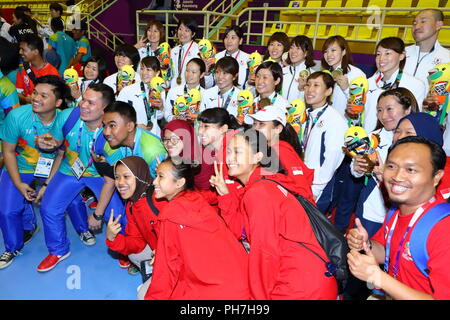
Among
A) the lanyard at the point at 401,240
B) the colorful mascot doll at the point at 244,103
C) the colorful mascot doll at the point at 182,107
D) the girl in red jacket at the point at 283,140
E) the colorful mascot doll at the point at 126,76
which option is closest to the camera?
the lanyard at the point at 401,240

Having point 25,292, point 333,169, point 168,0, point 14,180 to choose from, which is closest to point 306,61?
point 333,169

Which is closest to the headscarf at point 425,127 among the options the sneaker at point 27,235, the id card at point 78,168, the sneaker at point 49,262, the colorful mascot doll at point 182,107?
the colorful mascot doll at point 182,107

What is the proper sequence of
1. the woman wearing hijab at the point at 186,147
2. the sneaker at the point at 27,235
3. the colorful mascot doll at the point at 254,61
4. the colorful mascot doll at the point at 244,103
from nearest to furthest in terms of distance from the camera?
the woman wearing hijab at the point at 186,147
the sneaker at the point at 27,235
the colorful mascot doll at the point at 244,103
the colorful mascot doll at the point at 254,61

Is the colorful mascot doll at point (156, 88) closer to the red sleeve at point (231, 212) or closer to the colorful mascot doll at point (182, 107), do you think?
the colorful mascot doll at point (182, 107)

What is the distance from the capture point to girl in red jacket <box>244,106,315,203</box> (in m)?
2.37

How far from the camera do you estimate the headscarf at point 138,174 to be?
89.9 inches

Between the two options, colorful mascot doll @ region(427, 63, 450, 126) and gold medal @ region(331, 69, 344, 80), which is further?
gold medal @ region(331, 69, 344, 80)

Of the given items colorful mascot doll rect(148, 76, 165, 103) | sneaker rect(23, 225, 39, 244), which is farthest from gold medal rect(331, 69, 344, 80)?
sneaker rect(23, 225, 39, 244)

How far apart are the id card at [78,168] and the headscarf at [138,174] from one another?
0.57 metres

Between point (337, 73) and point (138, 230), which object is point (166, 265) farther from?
point (337, 73)

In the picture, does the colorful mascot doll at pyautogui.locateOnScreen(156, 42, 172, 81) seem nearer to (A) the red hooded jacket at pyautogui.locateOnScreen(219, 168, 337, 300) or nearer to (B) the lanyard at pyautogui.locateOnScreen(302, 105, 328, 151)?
(B) the lanyard at pyautogui.locateOnScreen(302, 105, 328, 151)

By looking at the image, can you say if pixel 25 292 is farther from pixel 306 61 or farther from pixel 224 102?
pixel 306 61

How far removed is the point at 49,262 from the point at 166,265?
1.52 meters

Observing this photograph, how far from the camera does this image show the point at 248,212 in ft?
5.55
